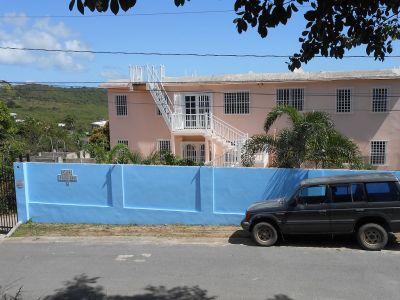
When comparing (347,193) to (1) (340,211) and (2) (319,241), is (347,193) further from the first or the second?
(2) (319,241)

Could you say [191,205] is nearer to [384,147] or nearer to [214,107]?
[214,107]

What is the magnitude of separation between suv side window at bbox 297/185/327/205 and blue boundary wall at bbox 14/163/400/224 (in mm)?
1796

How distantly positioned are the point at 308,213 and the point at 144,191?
18.2 feet

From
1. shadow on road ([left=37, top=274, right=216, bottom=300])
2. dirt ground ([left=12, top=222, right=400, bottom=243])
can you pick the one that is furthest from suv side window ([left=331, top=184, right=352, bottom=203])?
shadow on road ([left=37, top=274, right=216, bottom=300])

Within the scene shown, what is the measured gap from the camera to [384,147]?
74.7ft

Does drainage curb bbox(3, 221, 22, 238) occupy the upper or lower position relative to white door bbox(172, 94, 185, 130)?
lower

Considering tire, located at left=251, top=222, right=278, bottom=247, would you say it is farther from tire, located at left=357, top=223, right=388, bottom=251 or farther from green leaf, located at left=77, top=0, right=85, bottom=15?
green leaf, located at left=77, top=0, right=85, bottom=15

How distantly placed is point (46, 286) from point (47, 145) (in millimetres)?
34158

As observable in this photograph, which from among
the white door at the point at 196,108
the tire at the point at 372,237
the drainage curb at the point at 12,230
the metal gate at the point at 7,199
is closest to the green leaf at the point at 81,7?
the tire at the point at 372,237

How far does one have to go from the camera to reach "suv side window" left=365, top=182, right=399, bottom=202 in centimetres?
1020

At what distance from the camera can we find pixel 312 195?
10.9 metres

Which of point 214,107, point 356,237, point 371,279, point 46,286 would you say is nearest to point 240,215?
point 356,237

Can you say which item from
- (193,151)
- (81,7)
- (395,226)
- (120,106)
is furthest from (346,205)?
(120,106)

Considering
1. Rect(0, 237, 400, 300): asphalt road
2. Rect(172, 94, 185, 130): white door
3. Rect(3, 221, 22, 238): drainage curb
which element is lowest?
Rect(3, 221, 22, 238): drainage curb
